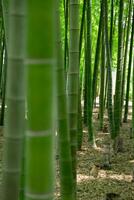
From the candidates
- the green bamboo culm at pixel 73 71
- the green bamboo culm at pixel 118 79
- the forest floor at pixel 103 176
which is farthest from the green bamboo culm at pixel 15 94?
the green bamboo culm at pixel 118 79

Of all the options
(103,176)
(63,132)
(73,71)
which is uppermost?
(73,71)

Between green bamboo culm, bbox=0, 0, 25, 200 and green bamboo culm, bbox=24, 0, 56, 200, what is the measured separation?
324mm

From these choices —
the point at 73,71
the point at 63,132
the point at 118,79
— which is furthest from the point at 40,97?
the point at 118,79

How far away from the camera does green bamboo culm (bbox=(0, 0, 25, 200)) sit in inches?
58.3

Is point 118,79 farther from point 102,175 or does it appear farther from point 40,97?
point 40,97

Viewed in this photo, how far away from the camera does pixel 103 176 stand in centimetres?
483

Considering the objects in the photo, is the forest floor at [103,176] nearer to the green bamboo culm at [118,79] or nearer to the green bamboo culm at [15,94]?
the green bamboo culm at [118,79]

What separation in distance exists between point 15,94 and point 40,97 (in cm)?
38

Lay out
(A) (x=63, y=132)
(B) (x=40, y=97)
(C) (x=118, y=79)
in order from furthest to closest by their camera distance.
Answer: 1. (C) (x=118, y=79)
2. (A) (x=63, y=132)
3. (B) (x=40, y=97)

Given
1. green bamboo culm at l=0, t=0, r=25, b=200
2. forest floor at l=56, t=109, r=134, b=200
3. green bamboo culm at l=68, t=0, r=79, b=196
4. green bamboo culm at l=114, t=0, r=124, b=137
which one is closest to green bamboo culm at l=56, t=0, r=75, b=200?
green bamboo culm at l=0, t=0, r=25, b=200

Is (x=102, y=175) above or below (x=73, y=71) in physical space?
below

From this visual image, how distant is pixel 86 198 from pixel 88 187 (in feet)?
1.28

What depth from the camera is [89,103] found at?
6340 millimetres

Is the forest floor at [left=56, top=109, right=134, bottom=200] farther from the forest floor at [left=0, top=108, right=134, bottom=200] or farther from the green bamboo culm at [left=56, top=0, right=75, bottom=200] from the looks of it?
the green bamboo culm at [left=56, top=0, right=75, bottom=200]
